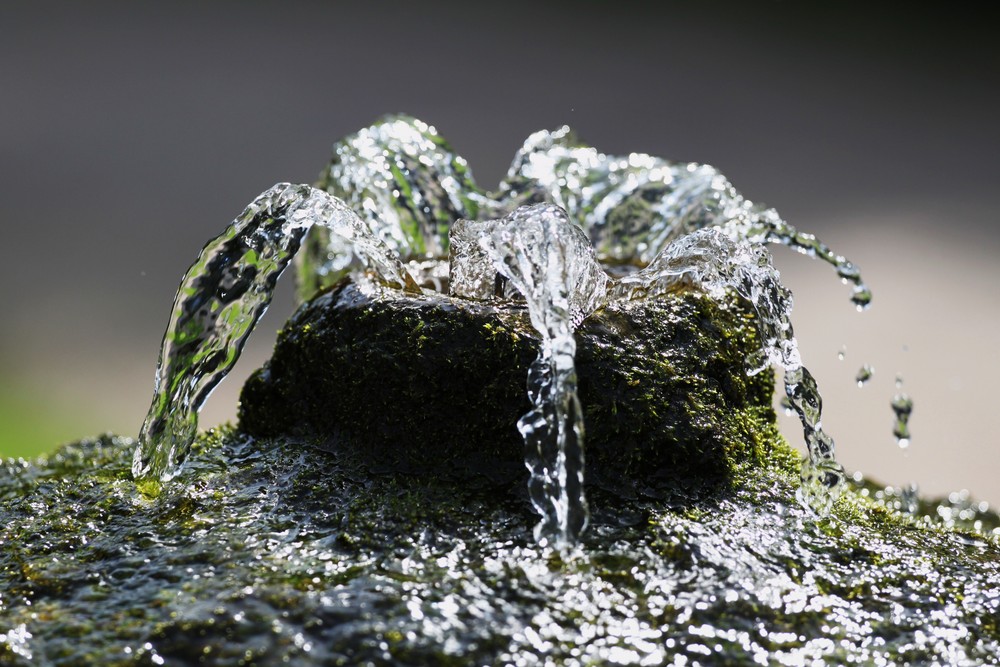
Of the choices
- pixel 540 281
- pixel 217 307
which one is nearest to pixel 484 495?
pixel 540 281

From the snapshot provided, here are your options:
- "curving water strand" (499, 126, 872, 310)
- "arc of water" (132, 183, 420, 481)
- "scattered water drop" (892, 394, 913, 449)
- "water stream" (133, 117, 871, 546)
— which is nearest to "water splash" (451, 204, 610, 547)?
"water stream" (133, 117, 871, 546)

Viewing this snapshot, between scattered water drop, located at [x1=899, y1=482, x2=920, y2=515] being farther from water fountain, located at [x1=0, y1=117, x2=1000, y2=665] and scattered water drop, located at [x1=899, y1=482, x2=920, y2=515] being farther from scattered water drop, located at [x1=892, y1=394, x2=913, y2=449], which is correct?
water fountain, located at [x1=0, y1=117, x2=1000, y2=665]

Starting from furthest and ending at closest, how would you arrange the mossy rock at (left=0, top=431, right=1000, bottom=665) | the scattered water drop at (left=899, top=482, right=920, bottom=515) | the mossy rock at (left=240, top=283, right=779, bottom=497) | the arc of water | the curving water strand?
1. the scattered water drop at (left=899, top=482, right=920, bottom=515)
2. the curving water strand
3. the arc of water
4. the mossy rock at (left=240, top=283, right=779, bottom=497)
5. the mossy rock at (left=0, top=431, right=1000, bottom=665)

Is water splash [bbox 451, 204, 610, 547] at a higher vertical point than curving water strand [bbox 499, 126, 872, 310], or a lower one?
lower

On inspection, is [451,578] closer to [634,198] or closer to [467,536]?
[467,536]

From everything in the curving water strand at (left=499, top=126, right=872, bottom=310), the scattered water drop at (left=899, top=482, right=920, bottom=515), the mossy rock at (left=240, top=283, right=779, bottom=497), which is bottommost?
the scattered water drop at (left=899, top=482, right=920, bottom=515)

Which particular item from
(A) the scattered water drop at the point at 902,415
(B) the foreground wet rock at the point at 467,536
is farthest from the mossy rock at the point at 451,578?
(A) the scattered water drop at the point at 902,415

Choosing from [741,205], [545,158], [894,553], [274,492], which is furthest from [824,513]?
[545,158]
